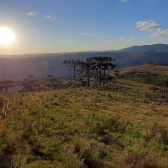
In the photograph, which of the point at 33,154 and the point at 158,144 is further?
the point at 158,144

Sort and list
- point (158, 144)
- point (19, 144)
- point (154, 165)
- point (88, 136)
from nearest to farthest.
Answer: point (154, 165), point (19, 144), point (158, 144), point (88, 136)

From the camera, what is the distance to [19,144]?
5.60 meters

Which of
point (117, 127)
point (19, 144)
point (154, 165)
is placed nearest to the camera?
point (154, 165)

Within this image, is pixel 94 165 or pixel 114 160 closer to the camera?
pixel 94 165

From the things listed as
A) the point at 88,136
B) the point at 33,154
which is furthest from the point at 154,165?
the point at 33,154

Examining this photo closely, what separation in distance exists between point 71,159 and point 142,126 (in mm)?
5711

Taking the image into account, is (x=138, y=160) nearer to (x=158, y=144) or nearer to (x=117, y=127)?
(x=158, y=144)

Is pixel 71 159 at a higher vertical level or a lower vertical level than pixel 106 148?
higher

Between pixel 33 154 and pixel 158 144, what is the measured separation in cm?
495

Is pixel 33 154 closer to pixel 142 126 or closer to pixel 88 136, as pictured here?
pixel 88 136

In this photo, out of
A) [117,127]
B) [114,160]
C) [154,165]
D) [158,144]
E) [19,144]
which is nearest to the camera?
[154,165]

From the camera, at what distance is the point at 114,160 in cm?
493

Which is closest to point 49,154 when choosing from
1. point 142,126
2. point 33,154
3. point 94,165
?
point 33,154

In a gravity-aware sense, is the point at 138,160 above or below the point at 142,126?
above
